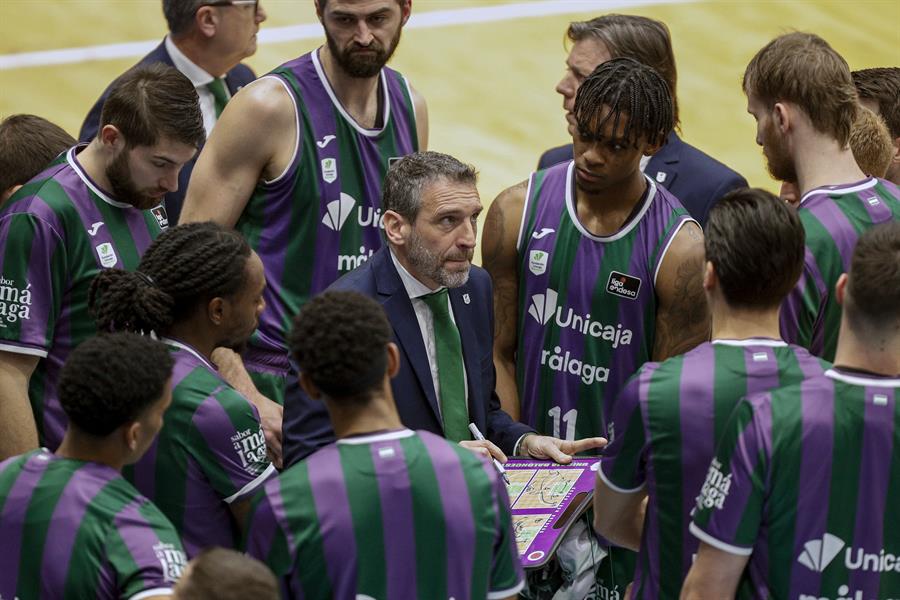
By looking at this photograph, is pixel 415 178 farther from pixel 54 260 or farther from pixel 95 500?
pixel 95 500

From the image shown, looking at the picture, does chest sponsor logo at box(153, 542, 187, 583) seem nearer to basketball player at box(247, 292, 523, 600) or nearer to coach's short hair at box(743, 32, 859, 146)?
basketball player at box(247, 292, 523, 600)

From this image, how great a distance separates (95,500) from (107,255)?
1.42 metres

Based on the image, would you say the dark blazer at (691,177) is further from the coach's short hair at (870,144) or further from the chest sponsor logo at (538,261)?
the chest sponsor logo at (538,261)

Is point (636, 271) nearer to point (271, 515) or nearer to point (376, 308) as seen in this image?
point (376, 308)

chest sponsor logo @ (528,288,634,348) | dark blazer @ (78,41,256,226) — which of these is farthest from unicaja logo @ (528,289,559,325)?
dark blazer @ (78,41,256,226)

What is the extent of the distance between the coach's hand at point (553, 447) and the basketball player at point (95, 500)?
1.41 meters

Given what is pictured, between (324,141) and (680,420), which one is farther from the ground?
(324,141)

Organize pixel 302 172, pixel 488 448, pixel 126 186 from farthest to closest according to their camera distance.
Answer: pixel 302 172, pixel 126 186, pixel 488 448

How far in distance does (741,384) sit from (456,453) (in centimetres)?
73

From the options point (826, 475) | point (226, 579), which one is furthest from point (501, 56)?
point (226, 579)

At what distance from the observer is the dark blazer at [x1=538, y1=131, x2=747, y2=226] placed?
5719 millimetres

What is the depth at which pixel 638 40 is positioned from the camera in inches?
224

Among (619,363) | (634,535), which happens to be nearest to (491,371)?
(619,363)

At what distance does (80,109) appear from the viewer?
360 inches
